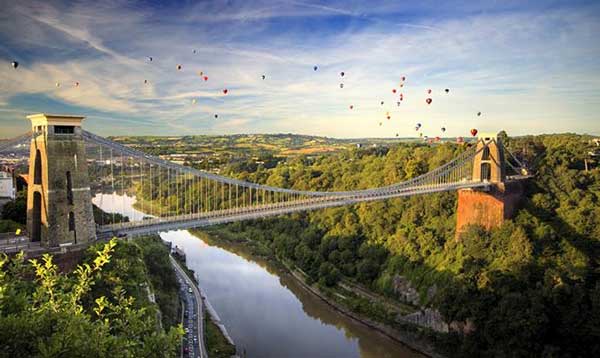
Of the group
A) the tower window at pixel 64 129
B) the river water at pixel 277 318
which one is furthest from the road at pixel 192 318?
the tower window at pixel 64 129

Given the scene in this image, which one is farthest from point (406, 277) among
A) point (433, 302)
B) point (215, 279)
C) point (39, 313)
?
point (39, 313)

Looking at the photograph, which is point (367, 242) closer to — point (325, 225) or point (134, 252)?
point (325, 225)

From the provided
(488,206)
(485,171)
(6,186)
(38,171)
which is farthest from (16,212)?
(485,171)

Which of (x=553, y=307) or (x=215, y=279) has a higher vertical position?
(x=553, y=307)

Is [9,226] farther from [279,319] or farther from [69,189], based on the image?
[279,319]

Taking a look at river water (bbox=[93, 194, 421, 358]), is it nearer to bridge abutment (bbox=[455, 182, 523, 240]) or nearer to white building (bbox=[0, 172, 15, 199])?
white building (bbox=[0, 172, 15, 199])

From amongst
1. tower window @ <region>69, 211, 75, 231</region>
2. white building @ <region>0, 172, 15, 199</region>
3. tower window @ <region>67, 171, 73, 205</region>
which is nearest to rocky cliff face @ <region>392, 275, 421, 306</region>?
tower window @ <region>69, 211, 75, 231</region>
